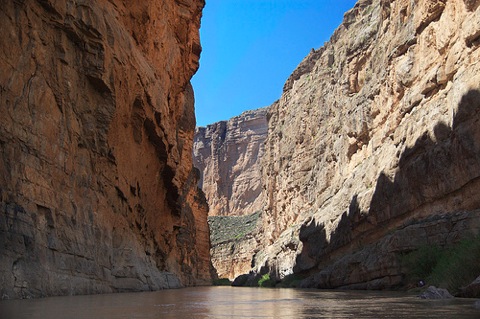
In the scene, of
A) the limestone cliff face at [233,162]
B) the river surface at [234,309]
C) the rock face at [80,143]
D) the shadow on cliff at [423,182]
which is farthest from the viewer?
the limestone cliff face at [233,162]

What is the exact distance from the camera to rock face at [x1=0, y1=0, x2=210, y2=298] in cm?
1030

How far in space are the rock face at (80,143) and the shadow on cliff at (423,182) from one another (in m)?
10.5

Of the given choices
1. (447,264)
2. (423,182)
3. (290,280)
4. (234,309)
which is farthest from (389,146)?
(234,309)

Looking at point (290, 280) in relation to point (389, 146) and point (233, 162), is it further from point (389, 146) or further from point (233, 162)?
point (233, 162)

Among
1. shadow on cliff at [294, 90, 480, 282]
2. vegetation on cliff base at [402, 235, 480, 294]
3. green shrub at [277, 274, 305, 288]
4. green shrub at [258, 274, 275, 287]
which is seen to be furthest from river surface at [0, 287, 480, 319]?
green shrub at [258, 274, 275, 287]

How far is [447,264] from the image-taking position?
41.3 feet

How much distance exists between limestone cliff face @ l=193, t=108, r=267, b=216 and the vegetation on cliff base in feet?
289

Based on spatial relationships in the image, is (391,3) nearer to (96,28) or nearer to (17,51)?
(96,28)

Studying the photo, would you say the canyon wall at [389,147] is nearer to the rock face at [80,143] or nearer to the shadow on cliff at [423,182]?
the shadow on cliff at [423,182]

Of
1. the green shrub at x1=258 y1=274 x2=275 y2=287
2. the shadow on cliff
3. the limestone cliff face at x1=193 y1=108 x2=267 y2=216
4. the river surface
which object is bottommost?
the green shrub at x1=258 y1=274 x2=275 y2=287

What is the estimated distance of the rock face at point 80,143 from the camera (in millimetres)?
10297

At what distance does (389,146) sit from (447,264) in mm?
14571

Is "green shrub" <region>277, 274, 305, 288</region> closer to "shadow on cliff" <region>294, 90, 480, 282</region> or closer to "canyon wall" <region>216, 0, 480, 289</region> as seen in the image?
"canyon wall" <region>216, 0, 480, 289</region>

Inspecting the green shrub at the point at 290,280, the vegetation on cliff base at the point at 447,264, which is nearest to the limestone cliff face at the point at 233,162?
the green shrub at the point at 290,280
